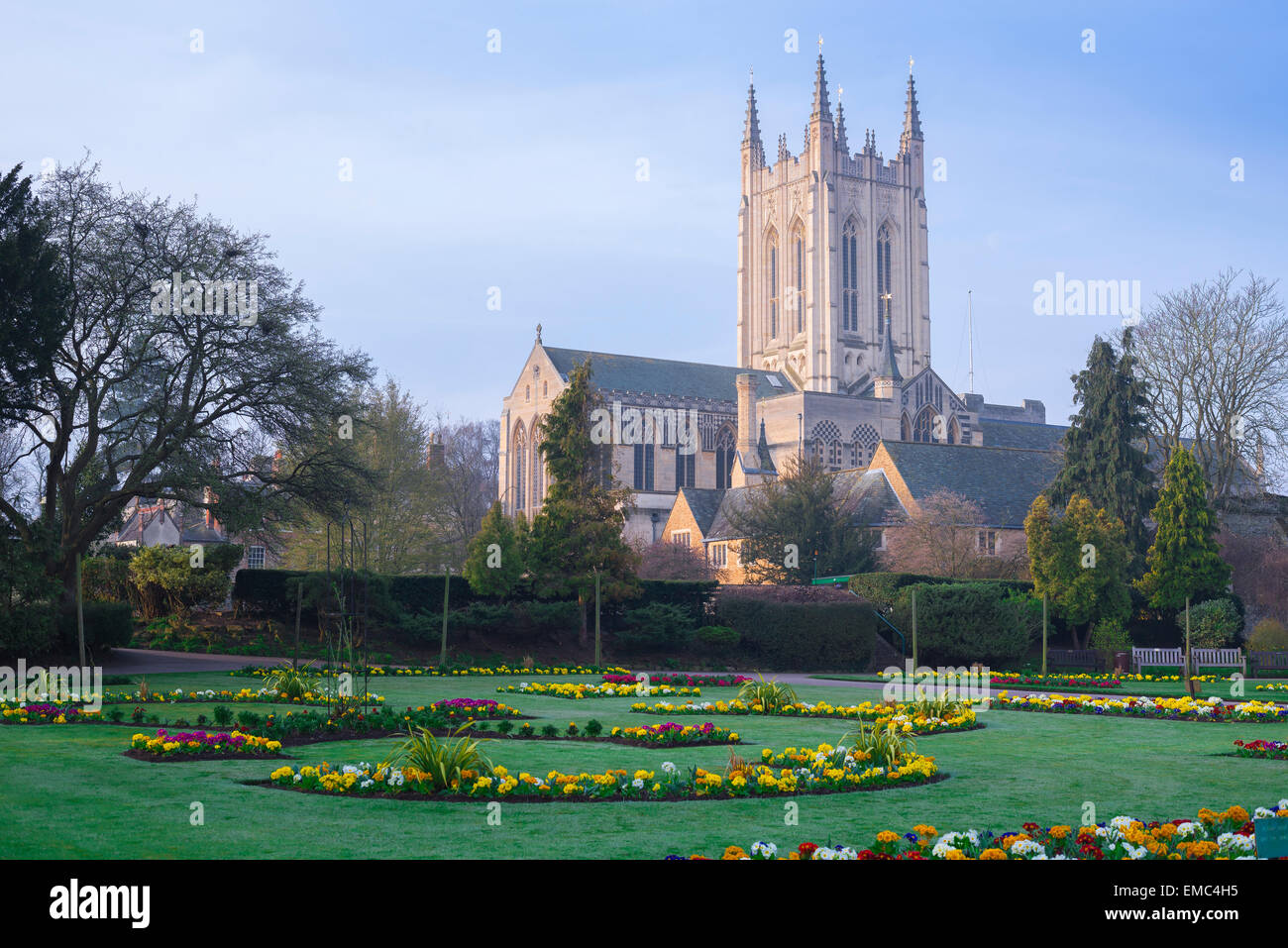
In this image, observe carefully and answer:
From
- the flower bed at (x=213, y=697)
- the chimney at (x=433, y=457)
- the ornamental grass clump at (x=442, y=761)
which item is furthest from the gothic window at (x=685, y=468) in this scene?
the ornamental grass clump at (x=442, y=761)

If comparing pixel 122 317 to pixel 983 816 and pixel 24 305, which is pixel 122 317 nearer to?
pixel 24 305

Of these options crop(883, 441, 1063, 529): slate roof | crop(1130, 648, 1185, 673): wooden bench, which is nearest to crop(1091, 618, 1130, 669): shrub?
crop(1130, 648, 1185, 673): wooden bench

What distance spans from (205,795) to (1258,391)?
49.6 m

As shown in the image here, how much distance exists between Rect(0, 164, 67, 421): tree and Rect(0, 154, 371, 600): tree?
295 cm

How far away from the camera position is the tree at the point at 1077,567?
39688 mm

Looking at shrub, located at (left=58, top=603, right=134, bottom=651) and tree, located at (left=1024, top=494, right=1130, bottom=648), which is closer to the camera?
shrub, located at (left=58, top=603, right=134, bottom=651)

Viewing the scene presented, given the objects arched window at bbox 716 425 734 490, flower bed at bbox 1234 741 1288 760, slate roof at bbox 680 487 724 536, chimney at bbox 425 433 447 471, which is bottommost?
flower bed at bbox 1234 741 1288 760

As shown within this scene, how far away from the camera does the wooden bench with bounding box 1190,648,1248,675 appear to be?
38.8 metres

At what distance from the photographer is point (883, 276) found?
11462 cm

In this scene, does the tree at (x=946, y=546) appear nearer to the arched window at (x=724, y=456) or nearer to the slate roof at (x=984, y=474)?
the slate roof at (x=984, y=474)

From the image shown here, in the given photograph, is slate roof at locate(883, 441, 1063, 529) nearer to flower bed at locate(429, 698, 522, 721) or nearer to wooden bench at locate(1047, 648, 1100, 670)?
wooden bench at locate(1047, 648, 1100, 670)

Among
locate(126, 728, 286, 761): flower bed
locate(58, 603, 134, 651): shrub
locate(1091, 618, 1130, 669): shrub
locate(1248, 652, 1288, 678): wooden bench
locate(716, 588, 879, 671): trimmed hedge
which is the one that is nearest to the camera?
locate(126, 728, 286, 761): flower bed

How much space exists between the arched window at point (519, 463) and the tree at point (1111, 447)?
52.9 metres
